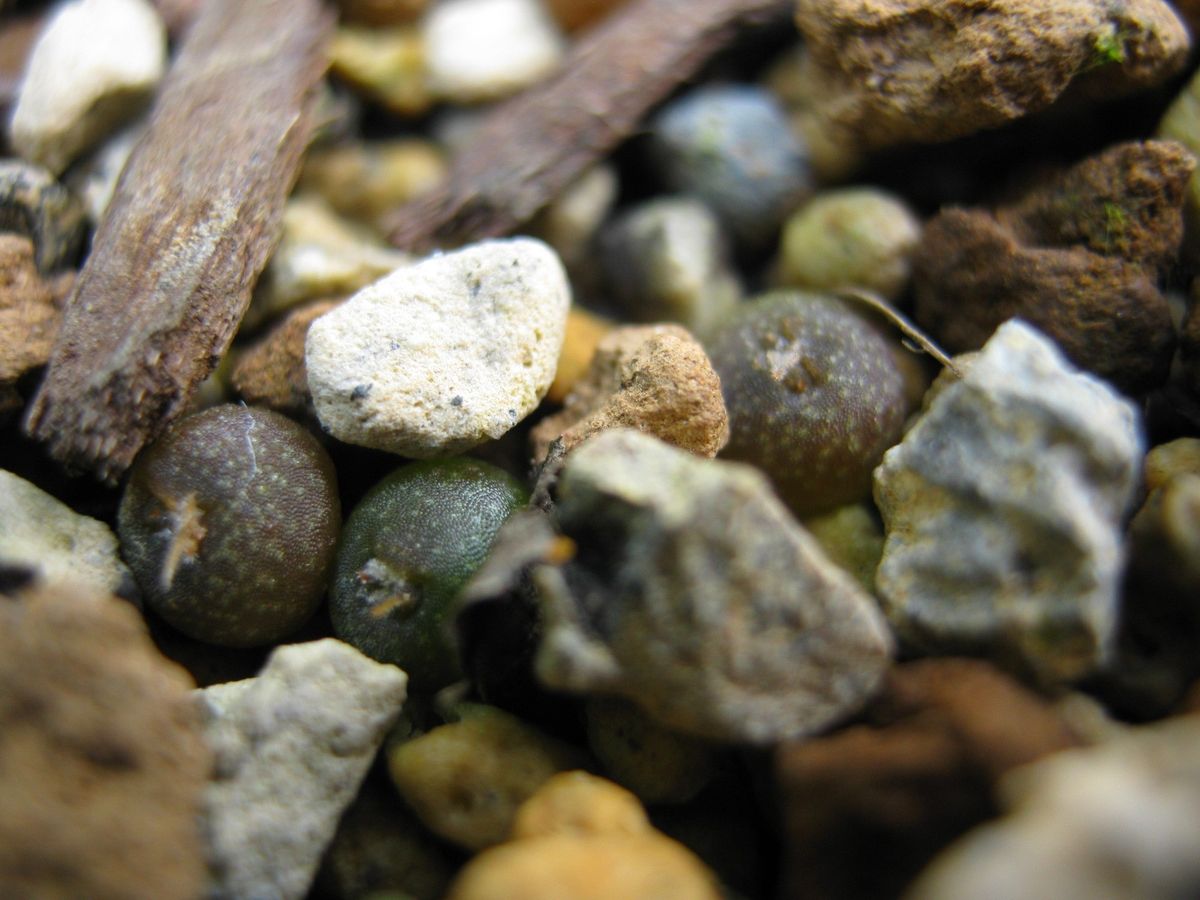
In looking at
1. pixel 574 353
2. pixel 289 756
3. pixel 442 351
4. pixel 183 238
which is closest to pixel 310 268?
pixel 183 238

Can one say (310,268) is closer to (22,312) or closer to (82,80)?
(22,312)

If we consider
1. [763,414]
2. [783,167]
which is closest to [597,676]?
[763,414]

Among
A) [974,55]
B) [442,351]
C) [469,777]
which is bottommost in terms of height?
[469,777]

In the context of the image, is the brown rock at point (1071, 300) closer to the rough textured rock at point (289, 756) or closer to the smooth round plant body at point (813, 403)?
the smooth round plant body at point (813, 403)

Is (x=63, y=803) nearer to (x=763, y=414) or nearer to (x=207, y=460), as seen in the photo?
(x=207, y=460)

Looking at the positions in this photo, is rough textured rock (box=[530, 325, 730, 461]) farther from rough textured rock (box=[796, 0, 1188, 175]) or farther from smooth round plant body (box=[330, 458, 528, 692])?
rough textured rock (box=[796, 0, 1188, 175])

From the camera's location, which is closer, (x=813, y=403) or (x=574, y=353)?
(x=813, y=403)
